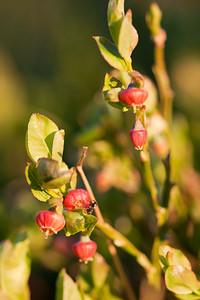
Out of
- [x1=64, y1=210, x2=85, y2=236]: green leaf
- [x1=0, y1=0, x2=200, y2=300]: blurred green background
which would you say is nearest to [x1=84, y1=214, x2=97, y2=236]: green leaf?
[x1=64, y1=210, x2=85, y2=236]: green leaf

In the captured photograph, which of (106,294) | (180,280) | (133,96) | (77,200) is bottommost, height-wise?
(106,294)

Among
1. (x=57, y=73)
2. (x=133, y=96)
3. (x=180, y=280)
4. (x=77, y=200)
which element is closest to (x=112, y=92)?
(x=133, y=96)

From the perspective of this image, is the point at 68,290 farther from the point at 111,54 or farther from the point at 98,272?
the point at 111,54

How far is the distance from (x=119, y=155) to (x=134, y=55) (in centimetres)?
108

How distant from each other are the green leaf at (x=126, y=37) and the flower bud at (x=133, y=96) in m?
0.04

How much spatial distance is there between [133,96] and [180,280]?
8.9 inches

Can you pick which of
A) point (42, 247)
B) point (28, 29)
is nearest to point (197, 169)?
point (42, 247)

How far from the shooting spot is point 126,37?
0.41 metres

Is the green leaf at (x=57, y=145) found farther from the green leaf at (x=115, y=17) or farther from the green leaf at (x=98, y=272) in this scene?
the green leaf at (x=98, y=272)

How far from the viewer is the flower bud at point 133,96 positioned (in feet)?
1.34

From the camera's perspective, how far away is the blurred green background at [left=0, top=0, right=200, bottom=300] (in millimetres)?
905

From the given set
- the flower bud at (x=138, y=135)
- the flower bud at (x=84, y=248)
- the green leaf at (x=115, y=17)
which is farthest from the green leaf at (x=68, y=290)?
the green leaf at (x=115, y=17)

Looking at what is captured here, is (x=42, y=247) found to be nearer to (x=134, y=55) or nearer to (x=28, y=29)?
(x=134, y=55)

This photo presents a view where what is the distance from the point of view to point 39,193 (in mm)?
442
